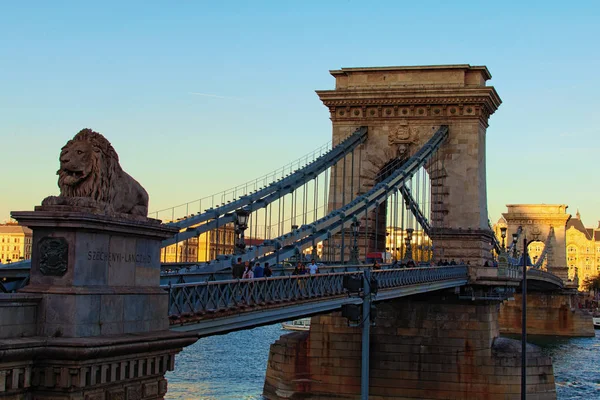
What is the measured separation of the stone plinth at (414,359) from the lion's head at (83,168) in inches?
1188

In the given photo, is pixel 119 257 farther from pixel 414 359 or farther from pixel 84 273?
pixel 414 359

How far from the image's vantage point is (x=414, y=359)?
1788 inches

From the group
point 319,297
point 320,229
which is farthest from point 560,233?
point 319,297

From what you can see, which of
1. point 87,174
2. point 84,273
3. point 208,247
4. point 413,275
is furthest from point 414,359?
point 208,247

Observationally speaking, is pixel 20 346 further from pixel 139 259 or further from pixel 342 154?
pixel 342 154

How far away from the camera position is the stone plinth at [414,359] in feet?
146

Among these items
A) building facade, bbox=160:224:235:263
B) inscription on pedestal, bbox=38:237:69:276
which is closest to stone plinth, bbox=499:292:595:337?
building facade, bbox=160:224:235:263

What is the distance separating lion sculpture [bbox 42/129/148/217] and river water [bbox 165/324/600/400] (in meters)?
31.2

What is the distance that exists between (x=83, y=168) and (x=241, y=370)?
148ft

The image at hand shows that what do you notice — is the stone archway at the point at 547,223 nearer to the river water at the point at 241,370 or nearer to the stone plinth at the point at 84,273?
the river water at the point at 241,370

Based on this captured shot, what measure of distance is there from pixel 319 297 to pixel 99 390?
11.1m

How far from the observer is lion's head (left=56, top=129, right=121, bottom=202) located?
1628cm

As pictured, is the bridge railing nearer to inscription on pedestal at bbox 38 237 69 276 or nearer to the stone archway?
inscription on pedestal at bbox 38 237 69 276

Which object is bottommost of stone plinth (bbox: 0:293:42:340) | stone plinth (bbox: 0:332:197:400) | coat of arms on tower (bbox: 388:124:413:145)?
stone plinth (bbox: 0:332:197:400)
